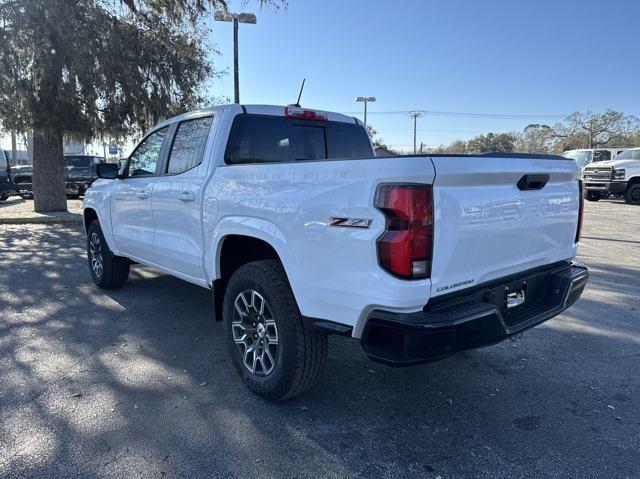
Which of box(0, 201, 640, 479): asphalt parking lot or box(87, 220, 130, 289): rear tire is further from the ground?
box(87, 220, 130, 289): rear tire

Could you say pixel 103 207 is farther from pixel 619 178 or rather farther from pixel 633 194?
pixel 633 194

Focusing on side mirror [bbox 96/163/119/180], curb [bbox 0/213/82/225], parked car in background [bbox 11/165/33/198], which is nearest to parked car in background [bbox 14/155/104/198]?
parked car in background [bbox 11/165/33/198]

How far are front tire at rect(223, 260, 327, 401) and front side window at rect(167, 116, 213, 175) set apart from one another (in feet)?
4.03

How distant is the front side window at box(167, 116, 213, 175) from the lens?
3787 millimetres

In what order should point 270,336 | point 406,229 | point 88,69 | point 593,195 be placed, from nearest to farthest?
point 406,229 < point 270,336 < point 88,69 < point 593,195

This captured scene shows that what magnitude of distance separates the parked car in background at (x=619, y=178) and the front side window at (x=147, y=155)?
1784cm

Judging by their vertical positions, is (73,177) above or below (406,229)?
above

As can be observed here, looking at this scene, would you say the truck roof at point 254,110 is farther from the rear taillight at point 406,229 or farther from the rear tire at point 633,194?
the rear tire at point 633,194

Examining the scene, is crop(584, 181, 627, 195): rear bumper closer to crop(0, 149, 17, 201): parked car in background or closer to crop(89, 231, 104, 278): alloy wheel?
crop(89, 231, 104, 278): alloy wheel

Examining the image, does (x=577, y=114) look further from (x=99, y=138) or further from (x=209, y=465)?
(x=209, y=465)

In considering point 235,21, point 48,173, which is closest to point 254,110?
point 48,173

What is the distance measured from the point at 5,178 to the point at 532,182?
66.2 feet

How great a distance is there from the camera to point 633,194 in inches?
733

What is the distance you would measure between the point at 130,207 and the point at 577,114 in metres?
73.0
